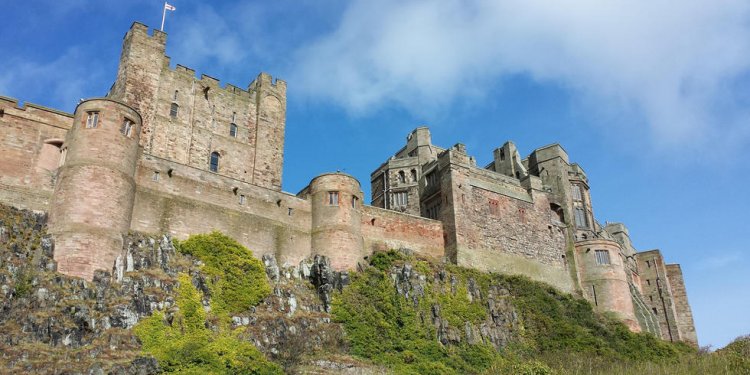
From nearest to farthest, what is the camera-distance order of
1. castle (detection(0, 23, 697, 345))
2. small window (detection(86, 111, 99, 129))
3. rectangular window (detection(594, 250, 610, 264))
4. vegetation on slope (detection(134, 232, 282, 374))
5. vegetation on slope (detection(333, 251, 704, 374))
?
1. vegetation on slope (detection(134, 232, 282, 374))
2. castle (detection(0, 23, 697, 345))
3. small window (detection(86, 111, 99, 129))
4. vegetation on slope (detection(333, 251, 704, 374))
5. rectangular window (detection(594, 250, 610, 264))

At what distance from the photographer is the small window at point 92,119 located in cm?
3297

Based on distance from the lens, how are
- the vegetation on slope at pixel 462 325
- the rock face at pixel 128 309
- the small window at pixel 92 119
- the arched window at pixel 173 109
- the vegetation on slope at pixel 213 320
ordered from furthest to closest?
the arched window at pixel 173 109
the vegetation on slope at pixel 462 325
the small window at pixel 92 119
the vegetation on slope at pixel 213 320
the rock face at pixel 128 309

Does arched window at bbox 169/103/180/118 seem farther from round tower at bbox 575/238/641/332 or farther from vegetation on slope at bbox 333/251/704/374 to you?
round tower at bbox 575/238/641/332

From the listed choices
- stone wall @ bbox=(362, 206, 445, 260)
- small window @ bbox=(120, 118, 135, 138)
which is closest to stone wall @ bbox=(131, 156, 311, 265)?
small window @ bbox=(120, 118, 135, 138)

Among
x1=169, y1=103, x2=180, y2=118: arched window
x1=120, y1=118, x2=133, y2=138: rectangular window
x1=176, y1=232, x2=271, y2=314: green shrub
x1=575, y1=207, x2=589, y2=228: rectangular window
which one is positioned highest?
x1=169, y1=103, x2=180, y2=118: arched window

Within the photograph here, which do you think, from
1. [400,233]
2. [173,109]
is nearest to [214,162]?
[173,109]

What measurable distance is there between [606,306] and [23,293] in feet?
120

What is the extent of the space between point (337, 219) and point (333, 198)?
1.39 m

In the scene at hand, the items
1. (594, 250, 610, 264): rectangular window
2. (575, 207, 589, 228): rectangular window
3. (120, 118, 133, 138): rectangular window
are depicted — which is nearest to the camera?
(120, 118, 133, 138): rectangular window

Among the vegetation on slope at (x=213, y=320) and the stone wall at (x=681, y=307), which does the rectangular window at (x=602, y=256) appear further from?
the vegetation on slope at (x=213, y=320)

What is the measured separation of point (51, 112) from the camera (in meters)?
34.3

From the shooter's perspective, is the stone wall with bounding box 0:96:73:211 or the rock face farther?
the stone wall with bounding box 0:96:73:211

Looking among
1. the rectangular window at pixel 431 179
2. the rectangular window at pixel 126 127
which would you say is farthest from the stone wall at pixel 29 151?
the rectangular window at pixel 431 179

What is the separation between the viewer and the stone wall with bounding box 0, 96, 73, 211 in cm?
3188
